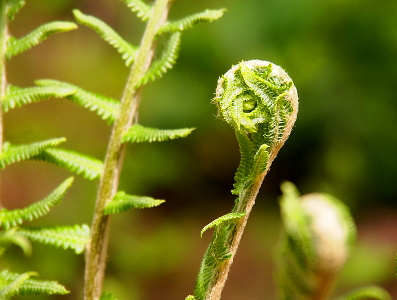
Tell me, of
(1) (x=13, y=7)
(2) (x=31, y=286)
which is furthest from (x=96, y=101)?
(2) (x=31, y=286)

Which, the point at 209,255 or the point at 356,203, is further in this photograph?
the point at 356,203

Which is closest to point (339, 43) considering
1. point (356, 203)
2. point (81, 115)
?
point (356, 203)

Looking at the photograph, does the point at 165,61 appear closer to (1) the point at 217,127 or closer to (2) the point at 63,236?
(2) the point at 63,236

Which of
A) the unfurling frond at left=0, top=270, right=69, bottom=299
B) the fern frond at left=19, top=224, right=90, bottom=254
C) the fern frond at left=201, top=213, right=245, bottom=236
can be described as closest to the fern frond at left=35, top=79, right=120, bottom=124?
the fern frond at left=19, top=224, right=90, bottom=254

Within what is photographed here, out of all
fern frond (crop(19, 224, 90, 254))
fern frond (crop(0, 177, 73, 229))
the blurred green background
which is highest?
the blurred green background

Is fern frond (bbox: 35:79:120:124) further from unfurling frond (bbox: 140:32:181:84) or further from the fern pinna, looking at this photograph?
the fern pinna

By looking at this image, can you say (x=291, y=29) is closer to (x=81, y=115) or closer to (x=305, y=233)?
(x=81, y=115)
